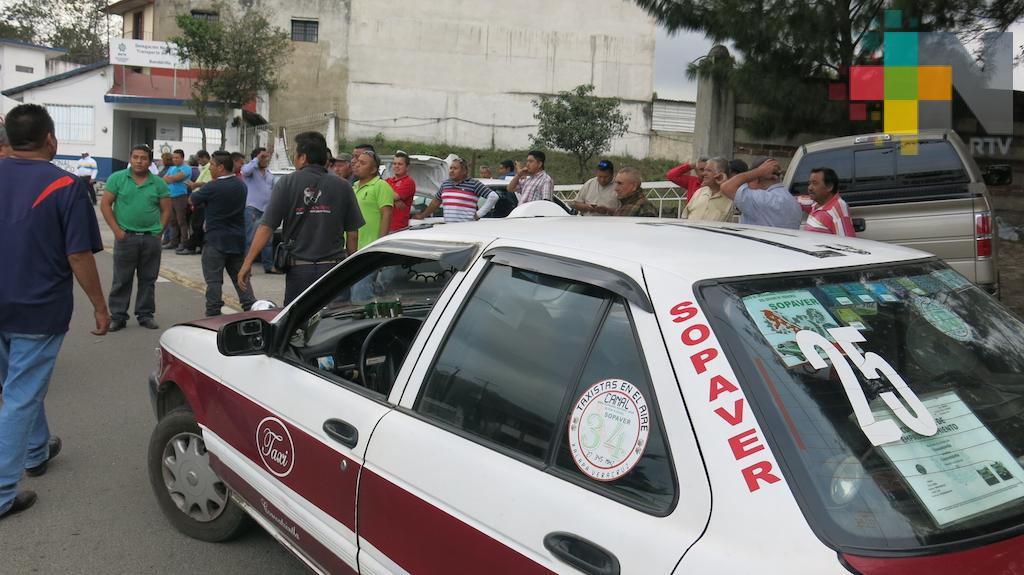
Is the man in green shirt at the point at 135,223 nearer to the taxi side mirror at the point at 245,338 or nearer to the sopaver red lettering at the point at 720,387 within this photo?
the taxi side mirror at the point at 245,338

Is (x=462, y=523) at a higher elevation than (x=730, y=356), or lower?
lower

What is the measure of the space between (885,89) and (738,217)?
2839 millimetres

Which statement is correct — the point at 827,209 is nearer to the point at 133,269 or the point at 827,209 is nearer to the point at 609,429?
the point at 609,429

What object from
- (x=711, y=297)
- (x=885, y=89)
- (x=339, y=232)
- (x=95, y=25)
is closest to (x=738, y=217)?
(x=885, y=89)

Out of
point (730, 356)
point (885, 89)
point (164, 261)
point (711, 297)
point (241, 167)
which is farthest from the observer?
point (164, 261)

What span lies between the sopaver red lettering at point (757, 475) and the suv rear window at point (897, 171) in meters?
6.76

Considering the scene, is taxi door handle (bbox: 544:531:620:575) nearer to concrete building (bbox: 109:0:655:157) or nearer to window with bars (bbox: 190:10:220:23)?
concrete building (bbox: 109:0:655:157)

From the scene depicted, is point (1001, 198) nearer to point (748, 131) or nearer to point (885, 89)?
point (885, 89)

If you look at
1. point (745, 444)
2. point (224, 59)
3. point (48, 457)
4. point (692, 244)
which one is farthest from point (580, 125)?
point (745, 444)

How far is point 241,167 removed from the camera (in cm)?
1204

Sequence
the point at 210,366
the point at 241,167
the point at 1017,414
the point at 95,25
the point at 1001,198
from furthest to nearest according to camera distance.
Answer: the point at 95,25, the point at 241,167, the point at 1001,198, the point at 210,366, the point at 1017,414

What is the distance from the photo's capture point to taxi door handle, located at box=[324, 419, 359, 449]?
2.58 metres

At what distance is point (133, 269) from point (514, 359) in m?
7.36

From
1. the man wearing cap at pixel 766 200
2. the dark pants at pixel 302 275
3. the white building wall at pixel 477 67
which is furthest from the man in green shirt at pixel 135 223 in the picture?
the white building wall at pixel 477 67
